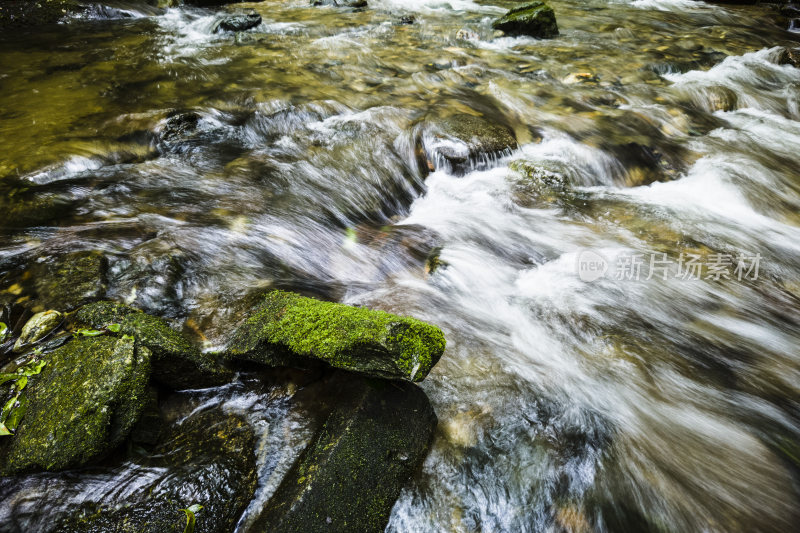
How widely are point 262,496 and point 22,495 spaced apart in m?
1.17

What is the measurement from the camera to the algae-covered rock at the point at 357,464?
208 cm

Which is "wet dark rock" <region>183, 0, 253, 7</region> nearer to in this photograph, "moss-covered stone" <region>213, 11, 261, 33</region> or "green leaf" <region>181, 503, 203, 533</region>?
"moss-covered stone" <region>213, 11, 261, 33</region>

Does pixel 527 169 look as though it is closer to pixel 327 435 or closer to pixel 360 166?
pixel 360 166

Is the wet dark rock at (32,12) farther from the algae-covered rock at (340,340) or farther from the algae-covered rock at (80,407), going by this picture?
the algae-covered rock at (340,340)

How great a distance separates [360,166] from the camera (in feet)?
19.6

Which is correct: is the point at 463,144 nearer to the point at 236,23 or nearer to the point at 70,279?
the point at 70,279

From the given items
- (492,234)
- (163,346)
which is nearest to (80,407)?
(163,346)

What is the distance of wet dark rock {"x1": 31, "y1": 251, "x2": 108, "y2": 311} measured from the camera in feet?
10.3

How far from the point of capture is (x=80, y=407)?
217cm

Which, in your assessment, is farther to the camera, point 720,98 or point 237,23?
point 237,23

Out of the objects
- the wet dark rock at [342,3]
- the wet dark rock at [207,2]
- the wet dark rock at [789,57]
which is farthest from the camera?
the wet dark rock at [342,3]

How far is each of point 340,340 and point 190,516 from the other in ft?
3.71

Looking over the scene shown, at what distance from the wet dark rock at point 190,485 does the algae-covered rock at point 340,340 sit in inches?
18.9

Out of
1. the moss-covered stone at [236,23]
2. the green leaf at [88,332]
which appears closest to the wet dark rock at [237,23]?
the moss-covered stone at [236,23]
